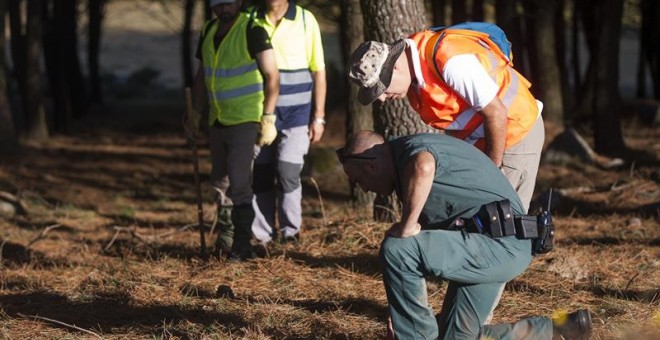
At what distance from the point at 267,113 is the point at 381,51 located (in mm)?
2558

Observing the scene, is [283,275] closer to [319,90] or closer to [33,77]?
[319,90]

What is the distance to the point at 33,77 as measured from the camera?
19.4 meters

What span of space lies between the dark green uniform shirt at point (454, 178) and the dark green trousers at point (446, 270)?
134mm

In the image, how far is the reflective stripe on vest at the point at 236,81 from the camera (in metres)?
7.73

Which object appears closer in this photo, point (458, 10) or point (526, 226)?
point (526, 226)

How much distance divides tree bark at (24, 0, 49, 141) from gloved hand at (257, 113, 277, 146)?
39.9ft

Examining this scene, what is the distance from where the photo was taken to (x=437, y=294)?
674cm

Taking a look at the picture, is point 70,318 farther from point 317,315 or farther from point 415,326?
point 415,326

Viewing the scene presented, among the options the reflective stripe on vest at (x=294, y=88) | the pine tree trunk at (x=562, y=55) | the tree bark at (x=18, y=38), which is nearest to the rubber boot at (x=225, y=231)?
the reflective stripe on vest at (x=294, y=88)

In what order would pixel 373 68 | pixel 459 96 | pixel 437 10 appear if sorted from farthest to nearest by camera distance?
pixel 437 10, pixel 459 96, pixel 373 68

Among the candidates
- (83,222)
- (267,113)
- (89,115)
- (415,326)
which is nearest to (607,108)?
(83,222)

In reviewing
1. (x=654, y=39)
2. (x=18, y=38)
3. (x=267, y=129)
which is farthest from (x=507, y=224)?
(x=18, y=38)

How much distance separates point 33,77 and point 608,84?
10.2m

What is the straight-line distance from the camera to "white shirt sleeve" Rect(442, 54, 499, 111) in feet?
17.2
